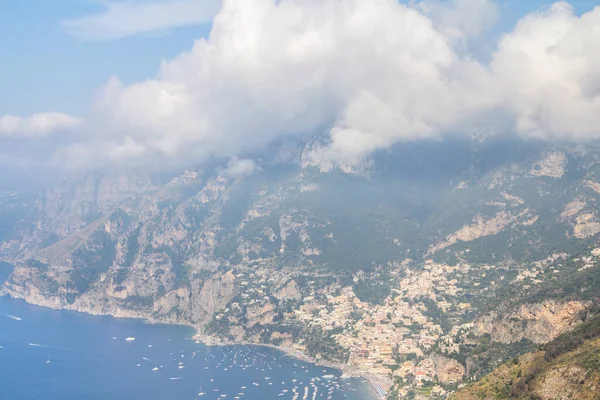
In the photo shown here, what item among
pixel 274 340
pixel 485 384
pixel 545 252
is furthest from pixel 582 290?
pixel 274 340

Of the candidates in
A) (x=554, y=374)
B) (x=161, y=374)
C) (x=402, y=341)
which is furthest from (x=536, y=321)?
(x=161, y=374)

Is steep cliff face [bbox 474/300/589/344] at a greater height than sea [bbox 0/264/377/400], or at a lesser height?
greater

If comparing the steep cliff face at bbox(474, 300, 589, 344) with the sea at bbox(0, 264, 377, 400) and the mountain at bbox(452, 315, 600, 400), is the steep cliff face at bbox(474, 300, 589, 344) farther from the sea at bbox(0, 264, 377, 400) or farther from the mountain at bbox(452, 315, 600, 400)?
the sea at bbox(0, 264, 377, 400)

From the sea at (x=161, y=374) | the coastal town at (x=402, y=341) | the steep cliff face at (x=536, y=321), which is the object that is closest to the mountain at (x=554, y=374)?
the steep cliff face at (x=536, y=321)

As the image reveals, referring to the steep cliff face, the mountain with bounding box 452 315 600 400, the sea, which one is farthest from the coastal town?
the mountain with bounding box 452 315 600 400

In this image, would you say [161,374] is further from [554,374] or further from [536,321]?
[554,374]

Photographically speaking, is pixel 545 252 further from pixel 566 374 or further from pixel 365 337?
pixel 566 374
